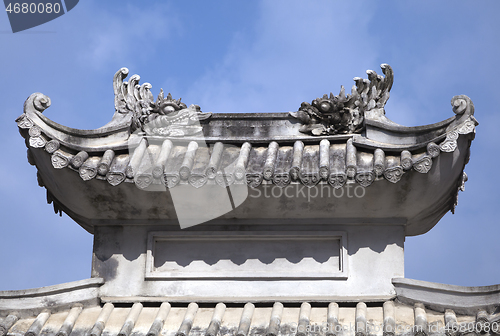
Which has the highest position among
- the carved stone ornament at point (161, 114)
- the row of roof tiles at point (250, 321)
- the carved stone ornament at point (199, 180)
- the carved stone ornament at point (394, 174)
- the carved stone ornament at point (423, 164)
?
the carved stone ornament at point (161, 114)

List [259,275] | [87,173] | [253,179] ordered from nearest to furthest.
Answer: [253,179], [87,173], [259,275]

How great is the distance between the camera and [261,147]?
10.1 metres

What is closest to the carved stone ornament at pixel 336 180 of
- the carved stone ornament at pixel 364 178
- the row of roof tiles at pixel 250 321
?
the carved stone ornament at pixel 364 178

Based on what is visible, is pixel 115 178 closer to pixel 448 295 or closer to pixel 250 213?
pixel 250 213

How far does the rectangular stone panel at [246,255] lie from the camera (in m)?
9.72

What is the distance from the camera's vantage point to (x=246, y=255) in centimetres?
989

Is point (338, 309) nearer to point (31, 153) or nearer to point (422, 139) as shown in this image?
point (422, 139)

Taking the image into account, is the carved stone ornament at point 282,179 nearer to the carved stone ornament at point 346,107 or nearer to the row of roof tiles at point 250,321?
the carved stone ornament at point 346,107

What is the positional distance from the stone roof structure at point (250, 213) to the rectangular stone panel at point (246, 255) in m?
0.02

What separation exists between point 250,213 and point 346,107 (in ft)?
6.34

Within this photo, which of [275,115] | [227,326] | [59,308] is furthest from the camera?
[275,115]

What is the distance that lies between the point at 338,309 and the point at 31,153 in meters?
4.46

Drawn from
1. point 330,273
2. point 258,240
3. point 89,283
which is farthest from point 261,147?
point 89,283

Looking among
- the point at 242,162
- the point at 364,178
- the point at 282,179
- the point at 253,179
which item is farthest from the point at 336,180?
the point at 242,162
